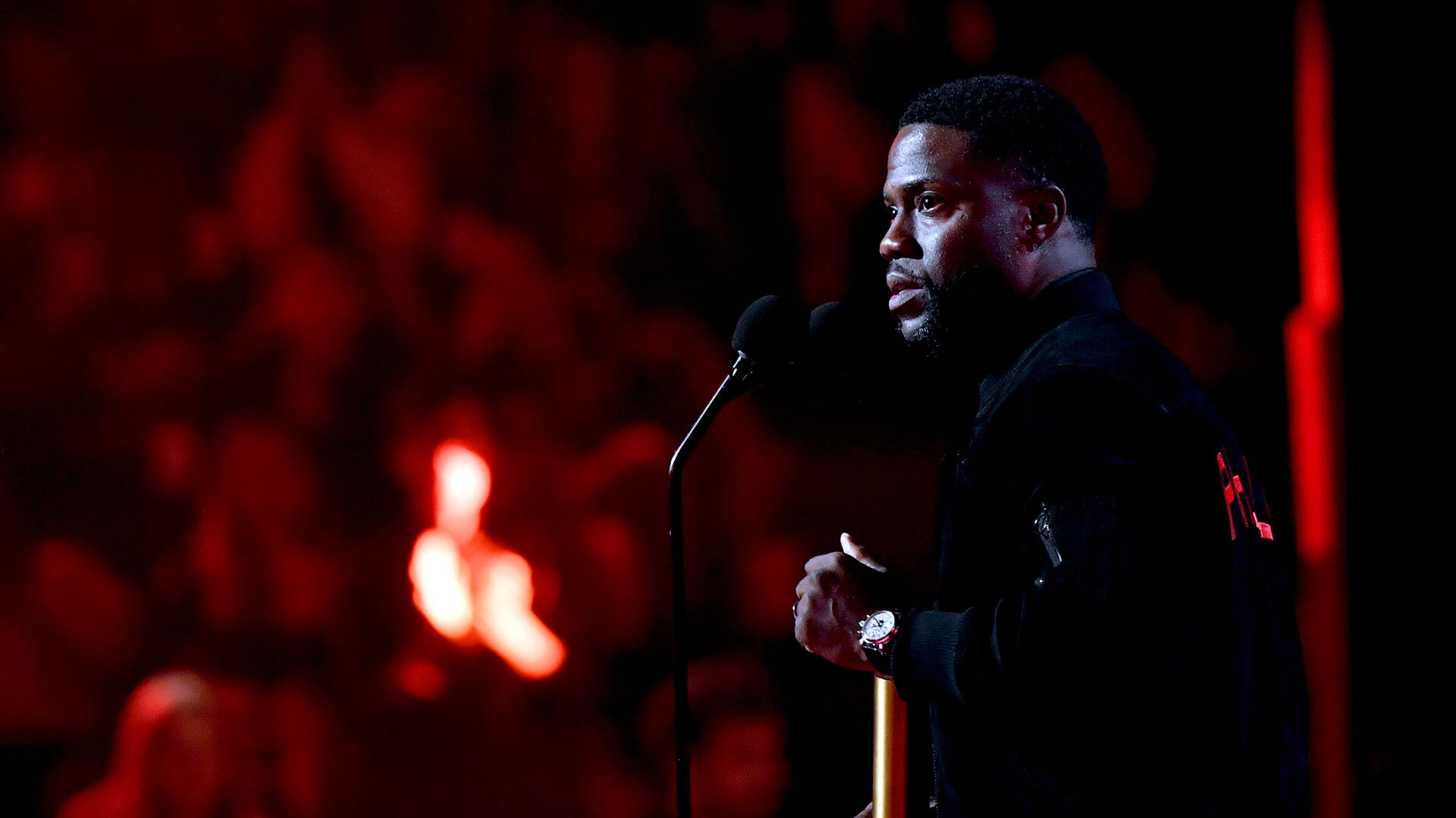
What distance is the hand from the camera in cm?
125

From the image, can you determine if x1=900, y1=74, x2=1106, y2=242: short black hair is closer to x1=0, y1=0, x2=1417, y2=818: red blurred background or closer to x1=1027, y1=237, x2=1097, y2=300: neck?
x1=1027, y1=237, x2=1097, y2=300: neck

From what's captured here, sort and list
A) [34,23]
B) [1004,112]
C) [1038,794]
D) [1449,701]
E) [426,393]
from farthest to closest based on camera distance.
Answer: [1449,701] < [426,393] < [34,23] < [1004,112] < [1038,794]

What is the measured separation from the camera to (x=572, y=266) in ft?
6.73

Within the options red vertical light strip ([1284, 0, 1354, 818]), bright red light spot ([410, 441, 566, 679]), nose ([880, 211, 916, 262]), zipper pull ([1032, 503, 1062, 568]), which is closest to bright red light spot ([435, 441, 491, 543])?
bright red light spot ([410, 441, 566, 679])

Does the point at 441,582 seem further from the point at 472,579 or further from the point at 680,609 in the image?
the point at 680,609

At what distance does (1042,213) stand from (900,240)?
18 cm

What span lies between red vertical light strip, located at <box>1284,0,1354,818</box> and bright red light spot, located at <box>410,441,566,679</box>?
1.54 metres

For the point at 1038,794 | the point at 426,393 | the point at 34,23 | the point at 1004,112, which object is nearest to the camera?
the point at 1038,794

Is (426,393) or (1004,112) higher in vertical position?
(1004,112)

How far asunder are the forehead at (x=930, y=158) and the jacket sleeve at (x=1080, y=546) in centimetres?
36

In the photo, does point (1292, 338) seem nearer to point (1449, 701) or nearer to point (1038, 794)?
point (1449, 701)

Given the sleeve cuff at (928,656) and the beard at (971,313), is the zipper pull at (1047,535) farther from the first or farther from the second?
the beard at (971,313)

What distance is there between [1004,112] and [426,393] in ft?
3.88


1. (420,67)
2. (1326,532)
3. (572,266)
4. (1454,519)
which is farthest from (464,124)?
(1454,519)
